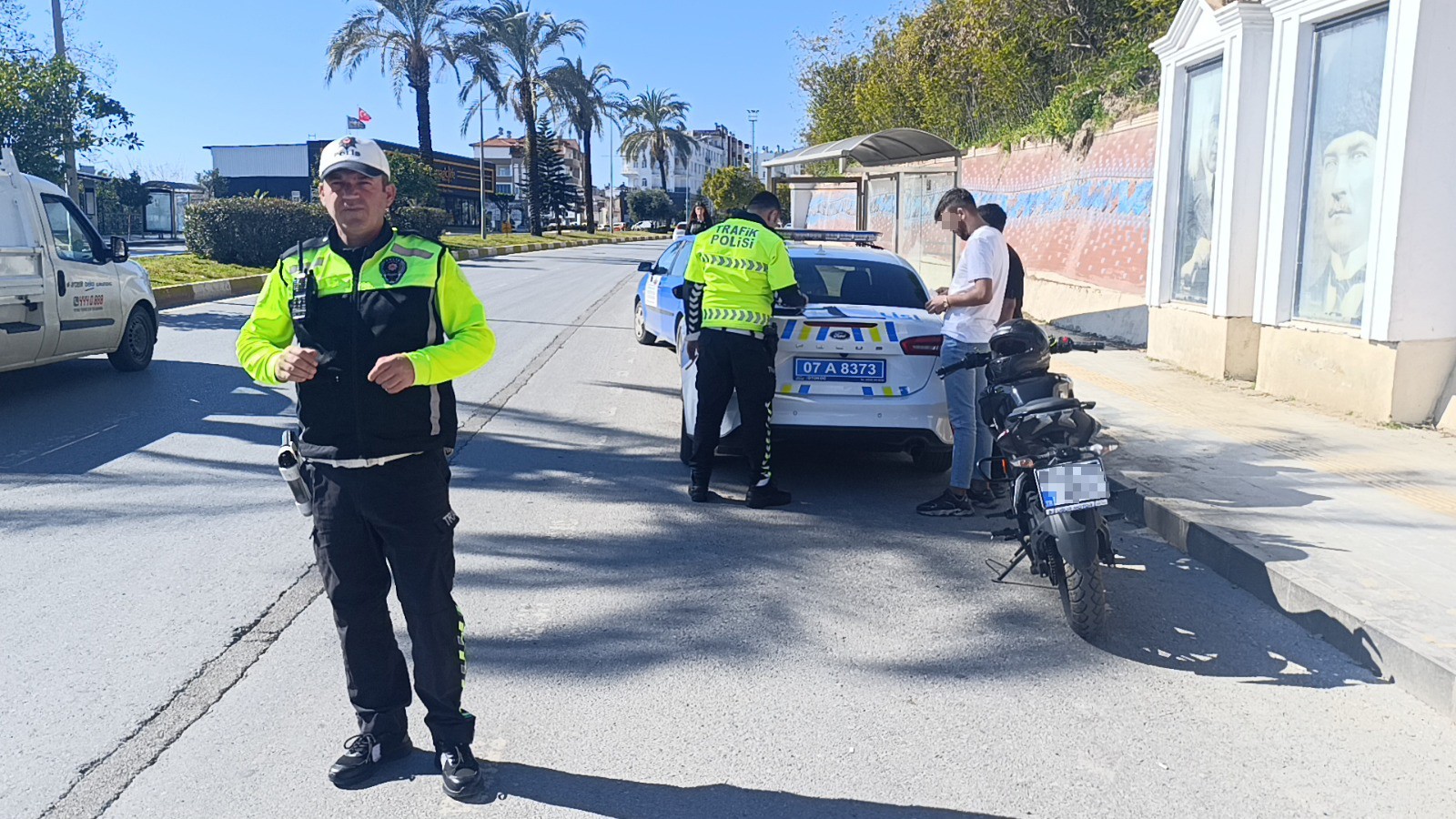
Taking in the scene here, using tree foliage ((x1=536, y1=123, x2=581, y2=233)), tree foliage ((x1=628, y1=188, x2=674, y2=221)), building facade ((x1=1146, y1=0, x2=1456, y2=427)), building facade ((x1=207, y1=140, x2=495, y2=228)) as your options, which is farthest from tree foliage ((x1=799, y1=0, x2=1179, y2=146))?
tree foliage ((x1=628, y1=188, x2=674, y2=221))

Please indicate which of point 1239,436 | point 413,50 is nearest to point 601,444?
point 1239,436

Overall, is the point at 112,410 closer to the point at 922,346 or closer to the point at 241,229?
the point at 922,346

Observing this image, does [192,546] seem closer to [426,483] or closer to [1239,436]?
[426,483]

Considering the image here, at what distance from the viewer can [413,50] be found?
132 ft

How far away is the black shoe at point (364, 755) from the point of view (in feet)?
11.2

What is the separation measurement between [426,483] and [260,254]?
1014 inches

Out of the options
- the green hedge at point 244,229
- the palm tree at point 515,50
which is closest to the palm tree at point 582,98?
the palm tree at point 515,50

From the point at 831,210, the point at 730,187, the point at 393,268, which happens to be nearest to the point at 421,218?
the point at 831,210

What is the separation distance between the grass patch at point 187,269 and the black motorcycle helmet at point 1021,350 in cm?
1815

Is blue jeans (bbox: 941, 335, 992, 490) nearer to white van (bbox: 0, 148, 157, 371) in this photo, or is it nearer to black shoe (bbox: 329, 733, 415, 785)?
black shoe (bbox: 329, 733, 415, 785)

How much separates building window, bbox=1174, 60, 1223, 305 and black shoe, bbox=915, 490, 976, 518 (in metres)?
5.87

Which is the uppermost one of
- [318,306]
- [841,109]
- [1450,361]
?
[841,109]

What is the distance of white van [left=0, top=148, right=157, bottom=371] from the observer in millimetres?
9625

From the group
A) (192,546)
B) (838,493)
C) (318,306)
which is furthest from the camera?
(838,493)
